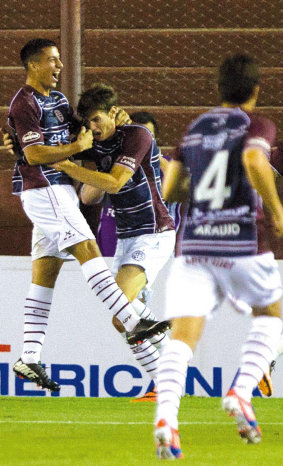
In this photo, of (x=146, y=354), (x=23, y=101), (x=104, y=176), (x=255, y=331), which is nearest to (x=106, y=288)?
(x=146, y=354)

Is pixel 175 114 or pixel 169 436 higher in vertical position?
pixel 169 436

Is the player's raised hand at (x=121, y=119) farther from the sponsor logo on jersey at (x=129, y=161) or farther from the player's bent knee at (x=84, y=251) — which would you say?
the player's bent knee at (x=84, y=251)

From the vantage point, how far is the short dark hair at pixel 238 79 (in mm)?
3943

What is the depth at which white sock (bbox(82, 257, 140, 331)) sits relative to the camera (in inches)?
220

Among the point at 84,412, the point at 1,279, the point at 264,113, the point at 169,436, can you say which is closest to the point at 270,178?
the point at 169,436

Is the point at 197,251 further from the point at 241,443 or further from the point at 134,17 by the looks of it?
the point at 134,17

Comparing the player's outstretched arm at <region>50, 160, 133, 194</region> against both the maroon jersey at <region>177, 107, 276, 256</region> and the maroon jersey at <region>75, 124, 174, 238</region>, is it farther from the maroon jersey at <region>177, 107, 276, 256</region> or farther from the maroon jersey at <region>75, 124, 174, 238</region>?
the maroon jersey at <region>177, 107, 276, 256</region>

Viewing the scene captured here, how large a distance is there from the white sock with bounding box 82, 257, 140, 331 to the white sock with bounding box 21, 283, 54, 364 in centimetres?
41

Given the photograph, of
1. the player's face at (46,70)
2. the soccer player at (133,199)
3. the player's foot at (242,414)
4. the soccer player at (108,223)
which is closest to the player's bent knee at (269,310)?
the player's foot at (242,414)

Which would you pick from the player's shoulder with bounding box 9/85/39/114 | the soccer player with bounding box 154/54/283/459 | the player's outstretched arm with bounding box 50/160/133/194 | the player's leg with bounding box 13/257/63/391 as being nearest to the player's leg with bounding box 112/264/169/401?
the player's leg with bounding box 13/257/63/391

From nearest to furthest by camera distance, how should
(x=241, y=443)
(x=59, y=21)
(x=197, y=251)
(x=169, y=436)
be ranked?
(x=169, y=436), (x=197, y=251), (x=241, y=443), (x=59, y=21)

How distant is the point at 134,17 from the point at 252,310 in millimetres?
4156

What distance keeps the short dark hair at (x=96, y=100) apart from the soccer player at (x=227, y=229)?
6.12 ft

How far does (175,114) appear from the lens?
7777 mm
